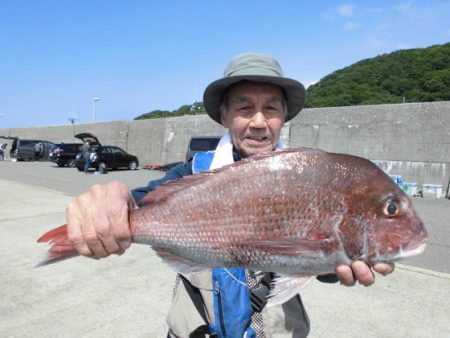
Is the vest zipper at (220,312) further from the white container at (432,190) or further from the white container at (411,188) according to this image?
the white container at (432,190)

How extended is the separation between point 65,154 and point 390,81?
3879 centimetres

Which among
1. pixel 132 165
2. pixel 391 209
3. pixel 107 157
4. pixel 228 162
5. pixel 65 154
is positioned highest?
pixel 228 162

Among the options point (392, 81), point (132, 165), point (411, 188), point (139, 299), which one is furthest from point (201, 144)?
point (392, 81)

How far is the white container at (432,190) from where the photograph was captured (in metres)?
13.1

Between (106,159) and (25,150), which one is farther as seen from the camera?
(25,150)

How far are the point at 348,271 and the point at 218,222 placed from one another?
1.78 feet

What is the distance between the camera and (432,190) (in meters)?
13.2

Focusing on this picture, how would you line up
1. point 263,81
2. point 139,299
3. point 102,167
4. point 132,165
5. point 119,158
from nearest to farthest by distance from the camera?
point 263,81 < point 139,299 < point 102,167 < point 119,158 < point 132,165

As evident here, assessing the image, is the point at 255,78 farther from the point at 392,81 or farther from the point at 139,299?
the point at 392,81

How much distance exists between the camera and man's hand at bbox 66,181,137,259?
1.58 m

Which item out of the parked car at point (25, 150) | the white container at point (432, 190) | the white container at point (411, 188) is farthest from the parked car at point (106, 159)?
the white container at point (432, 190)

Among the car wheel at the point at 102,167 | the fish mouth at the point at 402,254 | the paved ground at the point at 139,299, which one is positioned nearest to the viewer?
the fish mouth at the point at 402,254

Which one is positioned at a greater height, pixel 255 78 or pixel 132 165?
pixel 255 78

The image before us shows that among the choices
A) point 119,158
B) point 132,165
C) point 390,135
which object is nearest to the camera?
point 390,135
